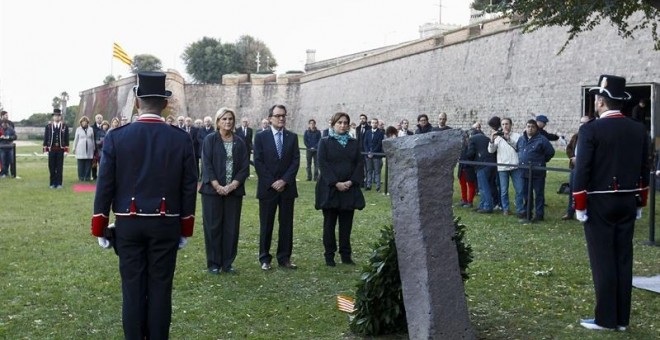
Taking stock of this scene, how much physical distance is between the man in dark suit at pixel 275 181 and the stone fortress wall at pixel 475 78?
10584 mm

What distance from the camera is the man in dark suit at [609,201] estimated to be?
638 cm

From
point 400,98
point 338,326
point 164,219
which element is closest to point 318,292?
point 338,326

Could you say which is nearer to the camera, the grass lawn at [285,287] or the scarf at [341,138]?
the grass lawn at [285,287]

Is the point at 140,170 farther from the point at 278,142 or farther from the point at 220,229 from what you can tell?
the point at 278,142

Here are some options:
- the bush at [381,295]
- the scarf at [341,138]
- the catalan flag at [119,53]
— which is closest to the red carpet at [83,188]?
the scarf at [341,138]

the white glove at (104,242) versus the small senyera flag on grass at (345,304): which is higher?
the white glove at (104,242)

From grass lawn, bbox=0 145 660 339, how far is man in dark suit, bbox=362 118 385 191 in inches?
248

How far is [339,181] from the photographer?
30.2 ft

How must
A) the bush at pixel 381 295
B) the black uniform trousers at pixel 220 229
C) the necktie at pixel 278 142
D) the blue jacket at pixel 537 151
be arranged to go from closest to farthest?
1. the bush at pixel 381 295
2. the black uniform trousers at pixel 220 229
3. the necktie at pixel 278 142
4. the blue jacket at pixel 537 151

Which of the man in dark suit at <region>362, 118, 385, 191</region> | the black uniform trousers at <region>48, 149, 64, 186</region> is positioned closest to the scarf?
the man in dark suit at <region>362, 118, 385, 191</region>

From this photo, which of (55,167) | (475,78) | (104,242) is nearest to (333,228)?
(104,242)

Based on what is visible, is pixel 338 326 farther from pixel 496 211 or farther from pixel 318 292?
pixel 496 211

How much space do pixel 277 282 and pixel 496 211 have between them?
7.49m

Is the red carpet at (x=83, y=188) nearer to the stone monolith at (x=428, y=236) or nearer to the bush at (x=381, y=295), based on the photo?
the bush at (x=381, y=295)
